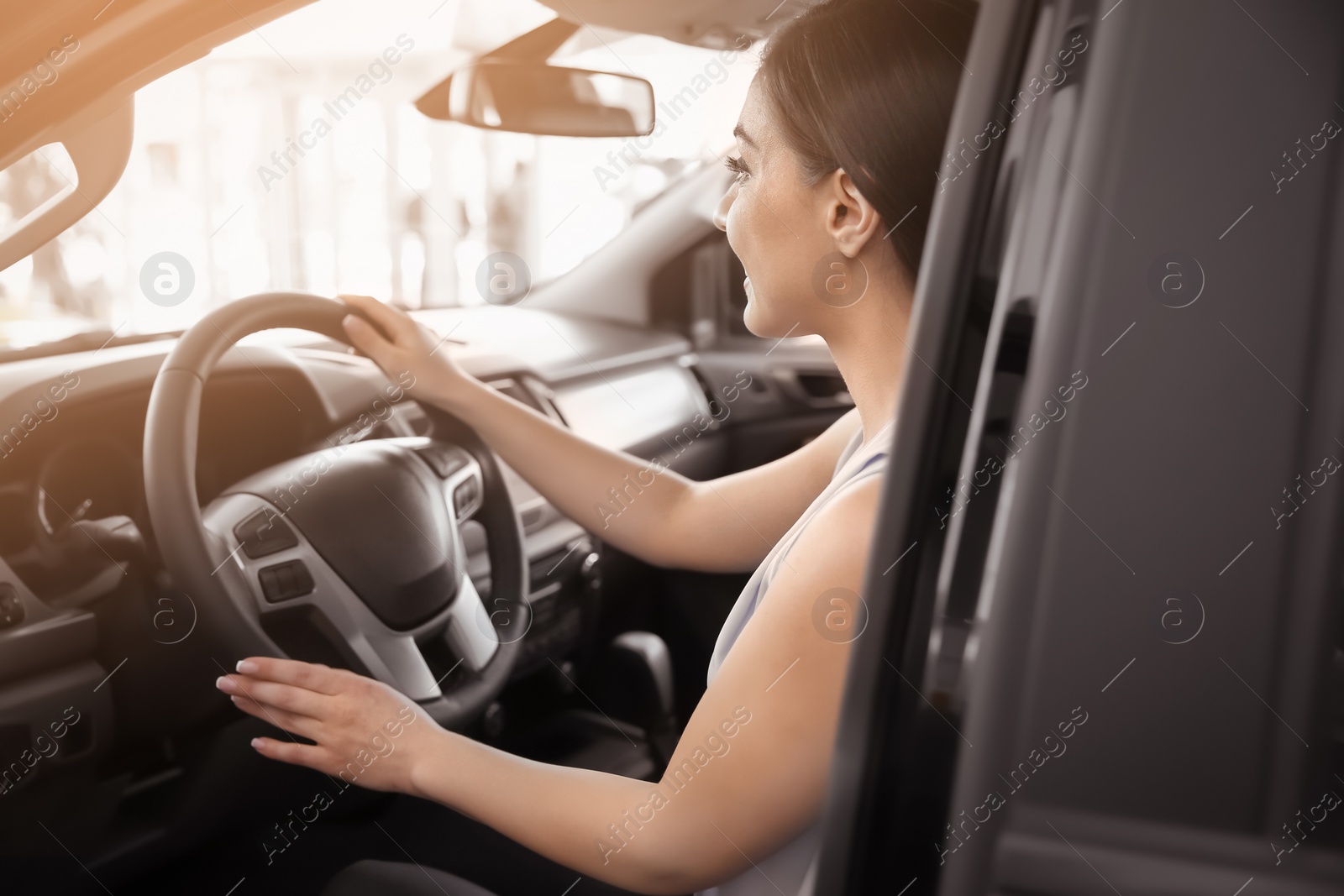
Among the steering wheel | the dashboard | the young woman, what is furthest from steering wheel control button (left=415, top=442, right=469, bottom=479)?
the young woman

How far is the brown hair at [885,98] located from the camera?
0.93 m

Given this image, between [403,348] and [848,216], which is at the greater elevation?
[848,216]

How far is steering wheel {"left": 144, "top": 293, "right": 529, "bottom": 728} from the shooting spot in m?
1.05

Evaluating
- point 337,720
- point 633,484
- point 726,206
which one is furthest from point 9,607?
point 726,206

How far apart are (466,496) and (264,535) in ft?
0.96

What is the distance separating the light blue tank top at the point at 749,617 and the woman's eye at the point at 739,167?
29 cm

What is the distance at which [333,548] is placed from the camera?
122 cm

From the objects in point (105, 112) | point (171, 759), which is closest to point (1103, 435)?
point (105, 112)

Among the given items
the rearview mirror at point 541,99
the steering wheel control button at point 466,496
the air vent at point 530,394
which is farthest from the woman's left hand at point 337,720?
the rearview mirror at point 541,99

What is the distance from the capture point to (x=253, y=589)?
1125 millimetres

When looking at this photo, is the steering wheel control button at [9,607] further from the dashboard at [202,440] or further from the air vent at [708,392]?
the air vent at [708,392]

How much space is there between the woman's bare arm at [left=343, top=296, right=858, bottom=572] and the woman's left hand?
0.48 metres

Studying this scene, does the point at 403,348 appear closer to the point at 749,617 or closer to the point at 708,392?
the point at 749,617

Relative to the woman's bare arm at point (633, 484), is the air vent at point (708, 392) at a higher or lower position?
lower
